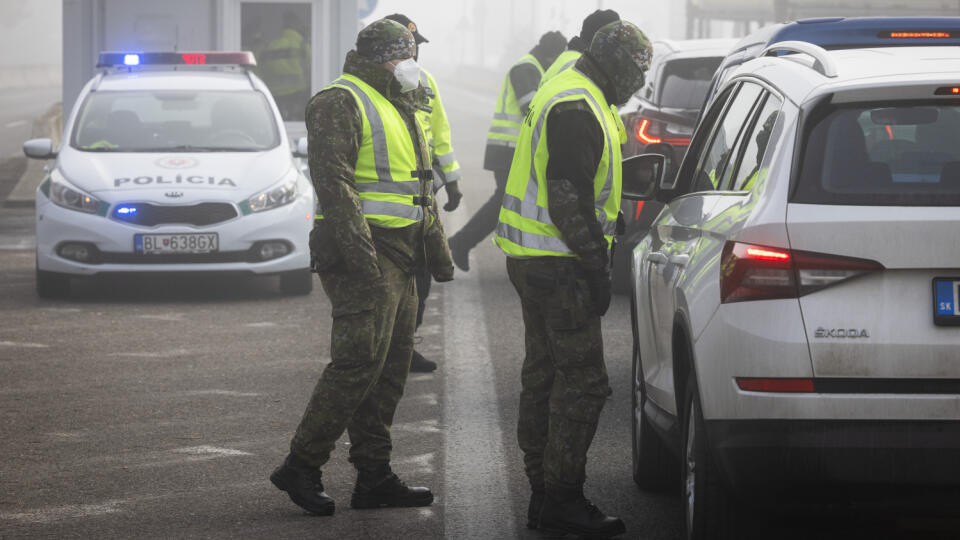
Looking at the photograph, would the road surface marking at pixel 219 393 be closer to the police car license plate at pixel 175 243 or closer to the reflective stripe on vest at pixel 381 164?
the reflective stripe on vest at pixel 381 164

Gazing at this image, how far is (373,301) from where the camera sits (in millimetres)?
5660

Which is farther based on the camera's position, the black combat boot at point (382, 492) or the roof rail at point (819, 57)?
the black combat boot at point (382, 492)

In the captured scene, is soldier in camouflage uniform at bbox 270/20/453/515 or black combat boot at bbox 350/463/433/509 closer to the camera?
soldier in camouflage uniform at bbox 270/20/453/515

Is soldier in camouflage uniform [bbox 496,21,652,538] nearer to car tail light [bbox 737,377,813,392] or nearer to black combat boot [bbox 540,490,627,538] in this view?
black combat boot [bbox 540,490,627,538]

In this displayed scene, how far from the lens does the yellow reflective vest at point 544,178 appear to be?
5.37 metres

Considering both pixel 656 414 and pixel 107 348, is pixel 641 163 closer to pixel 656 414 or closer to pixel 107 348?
pixel 656 414

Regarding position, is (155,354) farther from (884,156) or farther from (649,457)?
(884,156)

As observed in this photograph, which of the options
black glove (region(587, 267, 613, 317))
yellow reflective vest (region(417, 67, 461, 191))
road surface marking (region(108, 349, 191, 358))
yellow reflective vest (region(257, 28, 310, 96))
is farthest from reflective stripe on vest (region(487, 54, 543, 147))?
black glove (region(587, 267, 613, 317))

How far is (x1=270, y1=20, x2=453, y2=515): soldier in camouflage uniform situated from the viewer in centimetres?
558

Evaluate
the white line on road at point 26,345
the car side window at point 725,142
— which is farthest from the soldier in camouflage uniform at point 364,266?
the white line on road at point 26,345

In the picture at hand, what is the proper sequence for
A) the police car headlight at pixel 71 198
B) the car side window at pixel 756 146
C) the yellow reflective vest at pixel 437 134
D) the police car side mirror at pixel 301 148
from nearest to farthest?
the car side window at pixel 756 146
the yellow reflective vest at pixel 437 134
the police car headlight at pixel 71 198
the police car side mirror at pixel 301 148

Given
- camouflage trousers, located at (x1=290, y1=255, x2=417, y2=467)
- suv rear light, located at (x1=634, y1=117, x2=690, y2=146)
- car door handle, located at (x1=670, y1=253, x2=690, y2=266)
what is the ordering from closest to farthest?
car door handle, located at (x1=670, y1=253, x2=690, y2=266) → camouflage trousers, located at (x1=290, y1=255, x2=417, y2=467) → suv rear light, located at (x1=634, y1=117, x2=690, y2=146)

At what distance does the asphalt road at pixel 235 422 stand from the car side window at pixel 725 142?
1176 mm

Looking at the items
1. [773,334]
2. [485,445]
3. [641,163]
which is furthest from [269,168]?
[773,334]
